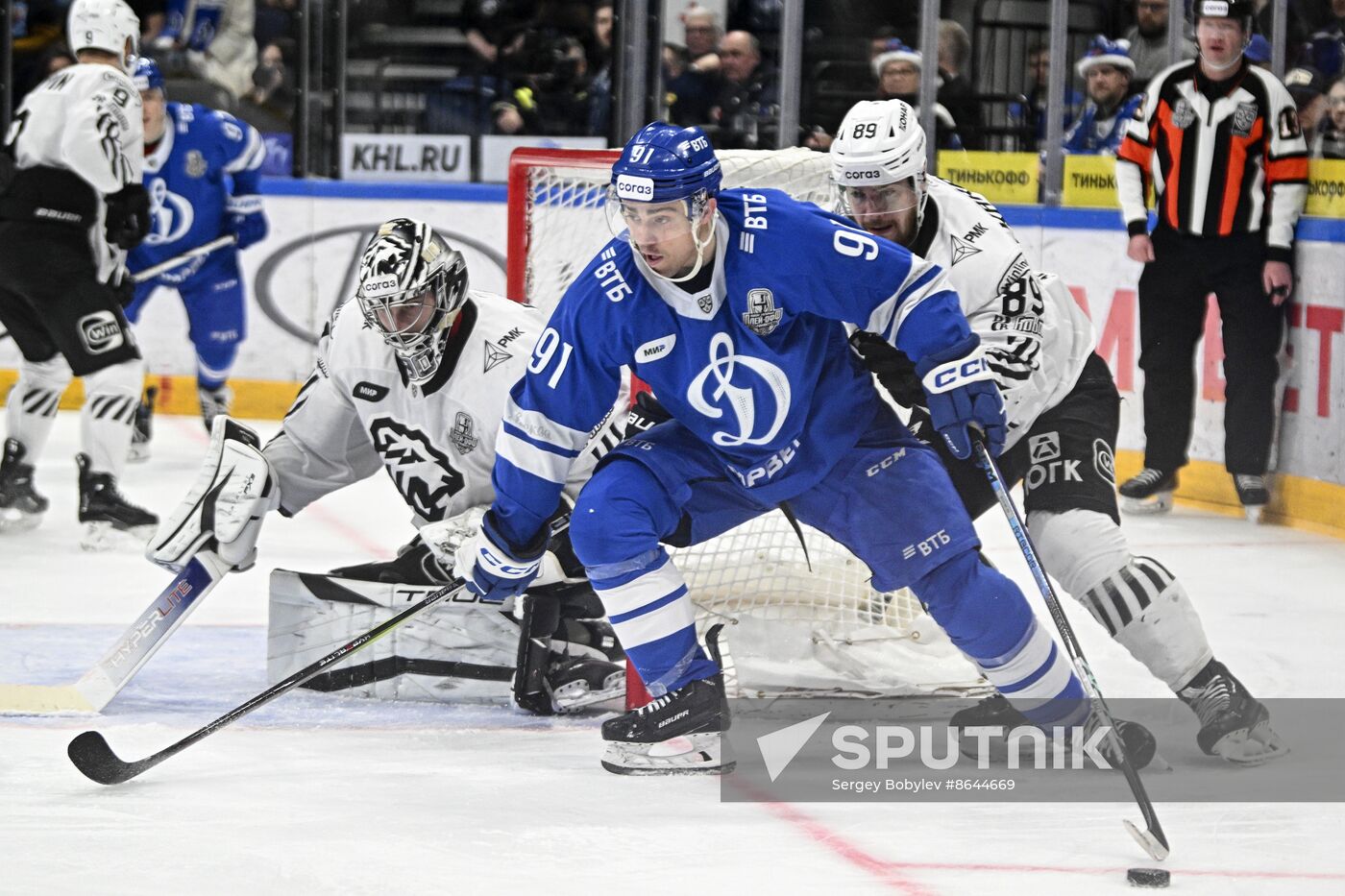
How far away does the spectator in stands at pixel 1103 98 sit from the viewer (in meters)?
6.51

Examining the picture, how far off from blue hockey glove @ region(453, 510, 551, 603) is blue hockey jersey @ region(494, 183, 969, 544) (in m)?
0.06

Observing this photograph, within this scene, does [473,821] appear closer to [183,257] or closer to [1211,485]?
[1211,485]

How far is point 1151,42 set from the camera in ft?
21.2

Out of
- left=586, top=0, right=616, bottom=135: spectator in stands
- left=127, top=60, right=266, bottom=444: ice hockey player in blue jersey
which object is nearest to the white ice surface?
left=127, top=60, right=266, bottom=444: ice hockey player in blue jersey

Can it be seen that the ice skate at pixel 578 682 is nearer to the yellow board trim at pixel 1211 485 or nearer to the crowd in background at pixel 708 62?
the yellow board trim at pixel 1211 485

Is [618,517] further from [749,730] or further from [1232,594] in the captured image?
[1232,594]

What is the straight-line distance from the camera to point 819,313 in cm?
277

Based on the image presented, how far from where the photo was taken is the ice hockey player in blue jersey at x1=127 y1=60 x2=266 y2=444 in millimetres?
6367

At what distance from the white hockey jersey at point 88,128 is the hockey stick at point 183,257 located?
3.84ft

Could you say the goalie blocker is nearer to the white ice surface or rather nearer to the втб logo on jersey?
the white ice surface

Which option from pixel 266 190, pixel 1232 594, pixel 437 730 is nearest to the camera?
pixel 437 730

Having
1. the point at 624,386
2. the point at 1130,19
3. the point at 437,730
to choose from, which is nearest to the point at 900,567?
the point at 437,730

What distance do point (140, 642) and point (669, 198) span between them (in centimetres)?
130

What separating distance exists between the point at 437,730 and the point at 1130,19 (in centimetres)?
431
